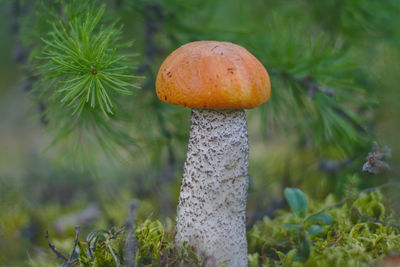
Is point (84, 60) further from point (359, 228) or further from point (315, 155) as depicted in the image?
point (315, 155)

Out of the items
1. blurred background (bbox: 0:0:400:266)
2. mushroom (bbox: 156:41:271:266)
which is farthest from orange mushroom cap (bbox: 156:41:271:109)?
blurred background (bbox: 0:0:400:266)

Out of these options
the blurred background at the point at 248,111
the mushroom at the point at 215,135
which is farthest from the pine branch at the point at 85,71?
the mushroom at the point at 215,135

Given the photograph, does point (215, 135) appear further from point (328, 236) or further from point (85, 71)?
point (328, 236)

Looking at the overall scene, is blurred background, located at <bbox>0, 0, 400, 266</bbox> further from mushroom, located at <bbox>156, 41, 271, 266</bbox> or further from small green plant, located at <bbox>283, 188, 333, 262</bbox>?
mushroom, located at <bbox>156, 41, 271, 266</bbox>

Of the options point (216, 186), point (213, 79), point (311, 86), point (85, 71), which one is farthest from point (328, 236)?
point (85, 71)

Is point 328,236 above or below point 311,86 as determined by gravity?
below

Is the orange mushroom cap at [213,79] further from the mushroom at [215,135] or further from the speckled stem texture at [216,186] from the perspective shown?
the speckled stem texture at [216,186]
